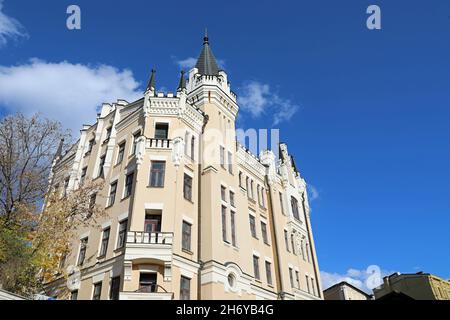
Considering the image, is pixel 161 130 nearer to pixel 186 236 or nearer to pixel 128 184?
pixel 128 184

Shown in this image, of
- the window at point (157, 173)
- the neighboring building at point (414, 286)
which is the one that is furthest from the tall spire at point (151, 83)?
the neighboring building at point (414, 286)

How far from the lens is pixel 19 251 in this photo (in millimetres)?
20859

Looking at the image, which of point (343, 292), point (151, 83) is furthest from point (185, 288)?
point (343, 292)

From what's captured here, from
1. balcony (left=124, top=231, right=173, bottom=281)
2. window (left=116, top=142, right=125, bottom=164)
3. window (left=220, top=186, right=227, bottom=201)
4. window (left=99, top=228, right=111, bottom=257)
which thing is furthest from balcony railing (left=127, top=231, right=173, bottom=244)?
window (left=116, top=142, right=125, bottom=164)

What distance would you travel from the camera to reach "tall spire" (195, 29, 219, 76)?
35.3 meters

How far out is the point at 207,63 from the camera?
120ft

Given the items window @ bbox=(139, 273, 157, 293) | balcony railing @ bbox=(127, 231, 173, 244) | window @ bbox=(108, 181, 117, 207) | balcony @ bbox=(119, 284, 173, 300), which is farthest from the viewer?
window @ bbox=(108, 181, 117, 207)

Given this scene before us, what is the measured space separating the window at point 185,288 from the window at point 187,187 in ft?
19.5

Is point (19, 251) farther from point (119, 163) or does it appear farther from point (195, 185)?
point (195, 185)

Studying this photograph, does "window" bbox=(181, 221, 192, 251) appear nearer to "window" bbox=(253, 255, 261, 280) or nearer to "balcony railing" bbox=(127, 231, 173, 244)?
"balcony railing" bbox=(127, 231, 173, 244)
